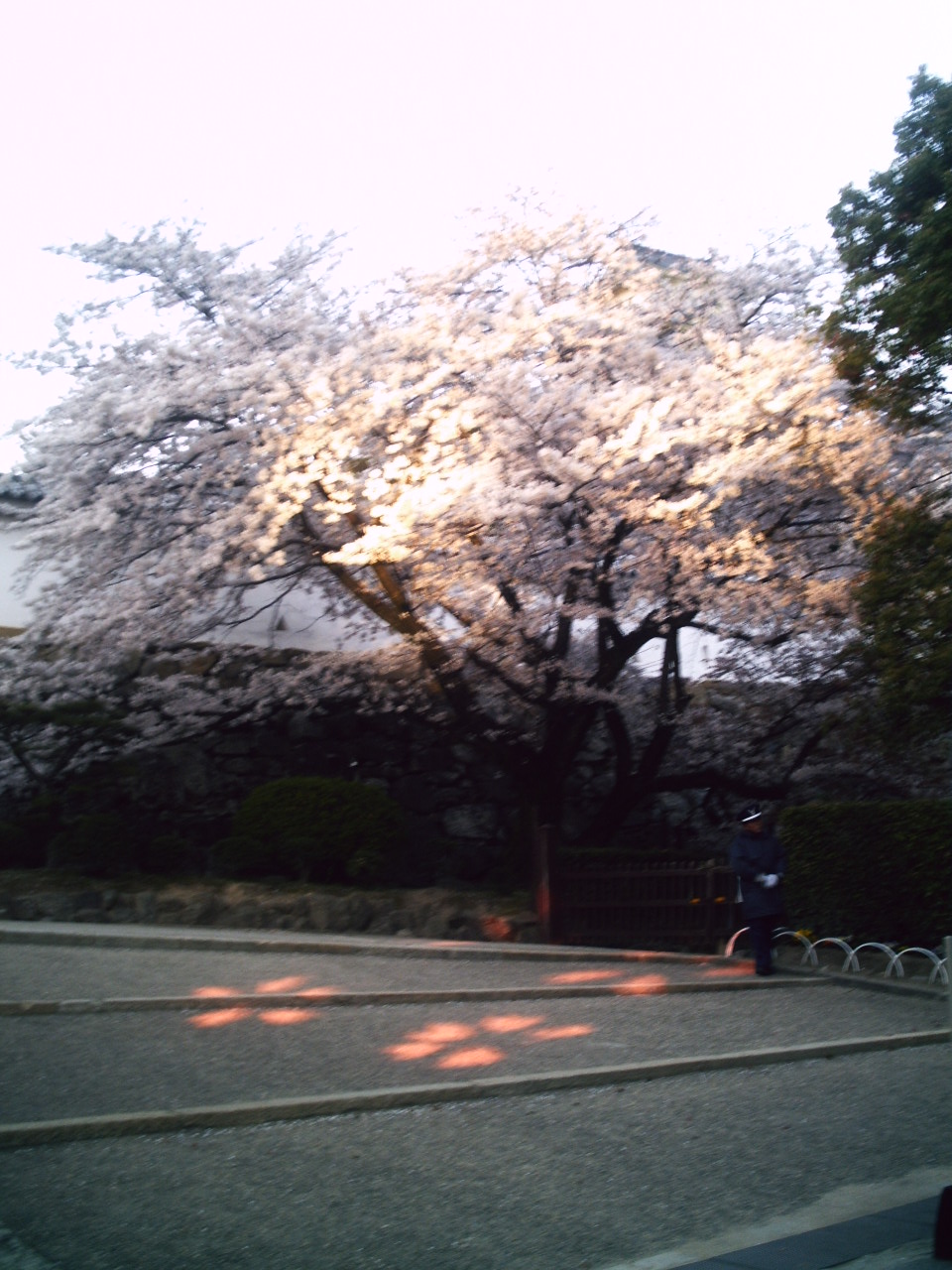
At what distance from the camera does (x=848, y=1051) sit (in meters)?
8.19

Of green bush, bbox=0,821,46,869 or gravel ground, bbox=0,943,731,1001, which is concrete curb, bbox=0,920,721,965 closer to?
gravel ground, bbox=0,943,731,1001

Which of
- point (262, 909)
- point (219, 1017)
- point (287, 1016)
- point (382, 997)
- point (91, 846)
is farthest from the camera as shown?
point (91, 846)

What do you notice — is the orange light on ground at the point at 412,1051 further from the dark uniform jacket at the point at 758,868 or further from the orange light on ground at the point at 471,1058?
the dark uniform jacket at the point at 758,868

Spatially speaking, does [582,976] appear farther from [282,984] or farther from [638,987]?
[282,984]

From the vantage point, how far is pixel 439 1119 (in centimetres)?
588

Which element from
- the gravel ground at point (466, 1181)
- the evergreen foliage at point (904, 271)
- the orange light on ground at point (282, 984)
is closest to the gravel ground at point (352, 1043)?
the orange light on ground at point (282, 984)

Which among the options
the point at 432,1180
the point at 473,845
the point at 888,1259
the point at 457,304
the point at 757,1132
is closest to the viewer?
the point at 888,1259

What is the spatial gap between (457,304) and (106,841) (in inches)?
271

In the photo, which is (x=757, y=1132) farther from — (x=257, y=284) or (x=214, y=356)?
(x=257, y=284)

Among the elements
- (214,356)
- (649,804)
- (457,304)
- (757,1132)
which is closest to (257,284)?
(214,356)

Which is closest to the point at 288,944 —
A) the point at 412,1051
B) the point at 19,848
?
the point at 412,1051

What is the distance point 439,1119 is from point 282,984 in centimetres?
283

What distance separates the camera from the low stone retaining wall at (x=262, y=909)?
39.1 feet

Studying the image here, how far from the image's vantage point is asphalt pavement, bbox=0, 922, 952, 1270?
14.6ft
